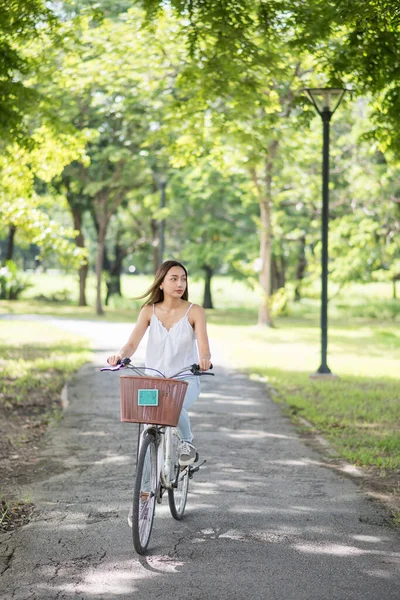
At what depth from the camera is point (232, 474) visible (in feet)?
25.9

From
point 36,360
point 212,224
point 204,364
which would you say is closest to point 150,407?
point 204,364

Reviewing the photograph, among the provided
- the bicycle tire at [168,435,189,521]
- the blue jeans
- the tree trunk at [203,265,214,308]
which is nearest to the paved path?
the bicycle tire at [168,435,189,521]

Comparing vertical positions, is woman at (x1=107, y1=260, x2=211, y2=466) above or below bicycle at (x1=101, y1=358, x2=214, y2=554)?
above

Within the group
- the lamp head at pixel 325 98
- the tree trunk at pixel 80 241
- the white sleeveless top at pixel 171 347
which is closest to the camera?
the white sleeveless top at pixel 171 347

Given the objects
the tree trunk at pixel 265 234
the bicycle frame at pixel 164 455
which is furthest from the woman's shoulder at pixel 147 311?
the tree trunk at pixel 265 234

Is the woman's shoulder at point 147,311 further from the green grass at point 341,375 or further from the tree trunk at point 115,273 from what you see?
the tree trunk at point 115,273

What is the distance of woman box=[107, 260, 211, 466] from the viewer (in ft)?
19.9

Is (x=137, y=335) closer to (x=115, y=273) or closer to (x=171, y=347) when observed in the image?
(x=171, y=347)

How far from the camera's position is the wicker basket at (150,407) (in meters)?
5.32

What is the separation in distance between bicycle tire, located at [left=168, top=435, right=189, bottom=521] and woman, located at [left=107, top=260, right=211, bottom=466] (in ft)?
0.24

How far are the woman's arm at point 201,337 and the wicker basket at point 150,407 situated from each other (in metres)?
0.52

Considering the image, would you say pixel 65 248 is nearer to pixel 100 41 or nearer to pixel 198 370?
pixel 100 41

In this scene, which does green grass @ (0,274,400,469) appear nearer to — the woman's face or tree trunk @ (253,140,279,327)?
the woman's face

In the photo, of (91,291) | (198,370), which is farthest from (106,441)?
(91,291)
